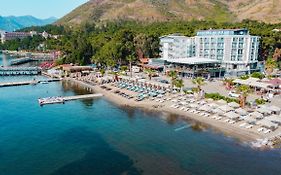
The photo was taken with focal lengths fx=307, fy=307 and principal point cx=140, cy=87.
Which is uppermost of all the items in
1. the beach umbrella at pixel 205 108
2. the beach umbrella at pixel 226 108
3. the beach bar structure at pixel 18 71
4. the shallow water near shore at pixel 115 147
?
the beach bar structure at pixel 18 71

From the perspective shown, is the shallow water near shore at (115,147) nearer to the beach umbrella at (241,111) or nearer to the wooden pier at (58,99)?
the wooden pier at (58,99)

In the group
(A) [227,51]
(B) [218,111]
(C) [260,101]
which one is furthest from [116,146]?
(A) [227,51]

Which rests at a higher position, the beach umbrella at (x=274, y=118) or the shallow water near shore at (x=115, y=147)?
the beach umbrella at (x=274, y=118)

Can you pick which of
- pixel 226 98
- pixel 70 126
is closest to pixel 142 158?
pixel 70 126

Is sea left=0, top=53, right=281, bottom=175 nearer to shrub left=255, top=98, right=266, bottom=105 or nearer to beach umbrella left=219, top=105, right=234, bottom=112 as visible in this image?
beach umbrella left=219, top=105, right=234, bottom=112

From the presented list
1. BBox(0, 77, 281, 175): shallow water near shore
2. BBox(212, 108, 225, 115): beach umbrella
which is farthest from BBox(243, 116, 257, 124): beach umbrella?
BBox(0, 77, 281, 175): shallow water near shore

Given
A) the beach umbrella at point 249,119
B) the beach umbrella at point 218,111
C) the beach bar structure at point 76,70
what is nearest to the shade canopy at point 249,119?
the beach umbrella at point 249,119

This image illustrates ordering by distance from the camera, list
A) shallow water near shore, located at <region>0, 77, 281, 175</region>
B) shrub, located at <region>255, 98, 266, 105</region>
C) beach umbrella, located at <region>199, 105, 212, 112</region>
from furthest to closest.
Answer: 1. shrub, located at <region>255, 98, 266, 105</region>
2. beach umbrella, located at <region>199, 105, 212, 112</region>
3. shallow water near shore, located at <region>0, 77, 281, 175</region>

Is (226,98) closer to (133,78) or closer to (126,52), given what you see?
(133,78)

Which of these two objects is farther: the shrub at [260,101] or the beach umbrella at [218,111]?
the shrub at [260,101]
